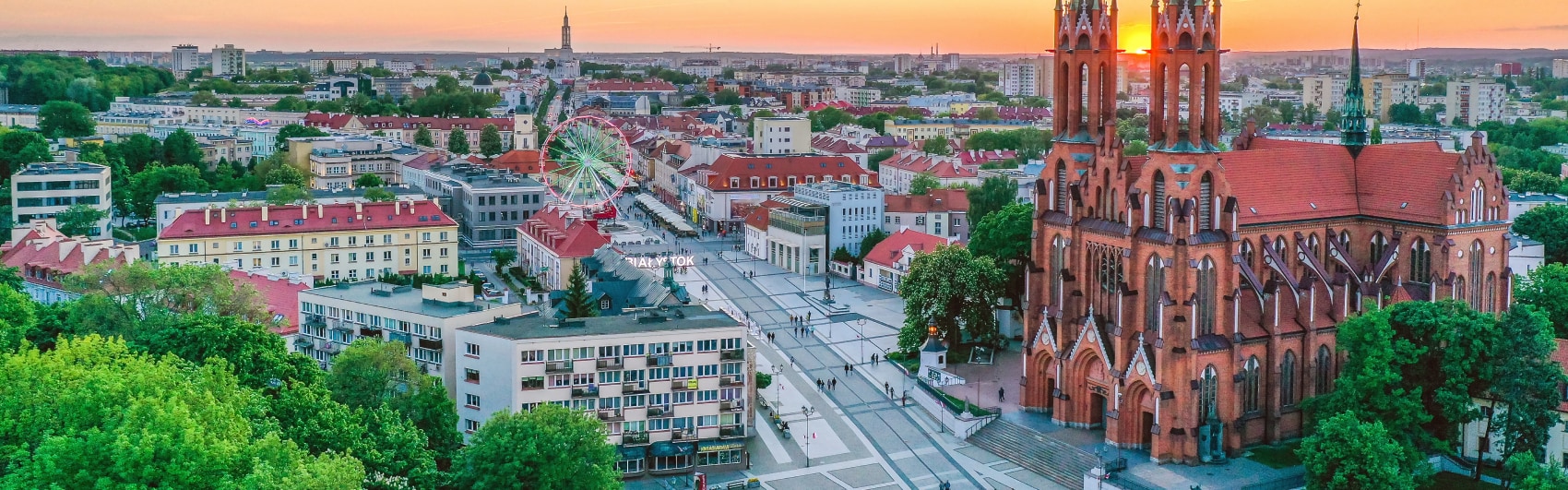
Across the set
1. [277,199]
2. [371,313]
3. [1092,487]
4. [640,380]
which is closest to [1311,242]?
[1092,487]

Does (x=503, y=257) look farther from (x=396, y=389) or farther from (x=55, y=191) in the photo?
(x=396, y=389)

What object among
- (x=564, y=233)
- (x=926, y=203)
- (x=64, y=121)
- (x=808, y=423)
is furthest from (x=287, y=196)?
(x=64, y=121)

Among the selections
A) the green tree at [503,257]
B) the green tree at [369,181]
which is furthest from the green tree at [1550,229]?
the green tree at [369,181]

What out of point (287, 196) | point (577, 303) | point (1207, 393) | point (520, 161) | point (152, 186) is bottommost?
point (1207, 393)

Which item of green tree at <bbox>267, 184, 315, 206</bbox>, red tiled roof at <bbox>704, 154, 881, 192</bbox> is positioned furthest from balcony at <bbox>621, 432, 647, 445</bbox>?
red tiled roof at <bbox>704, 154, 881, 192</bbox>

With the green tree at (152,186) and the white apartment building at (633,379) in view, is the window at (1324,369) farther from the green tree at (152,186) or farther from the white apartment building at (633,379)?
the green tree at (152,186)

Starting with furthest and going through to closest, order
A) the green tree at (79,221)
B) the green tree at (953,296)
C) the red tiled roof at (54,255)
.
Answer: the green tree at (79,221) < the red tiled roof at (54,255) < the green tree at (953,296)

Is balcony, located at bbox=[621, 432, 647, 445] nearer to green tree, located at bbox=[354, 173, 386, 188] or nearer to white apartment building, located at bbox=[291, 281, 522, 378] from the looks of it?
white apartment building, located at bbox=[291, 281, 522, 378]
